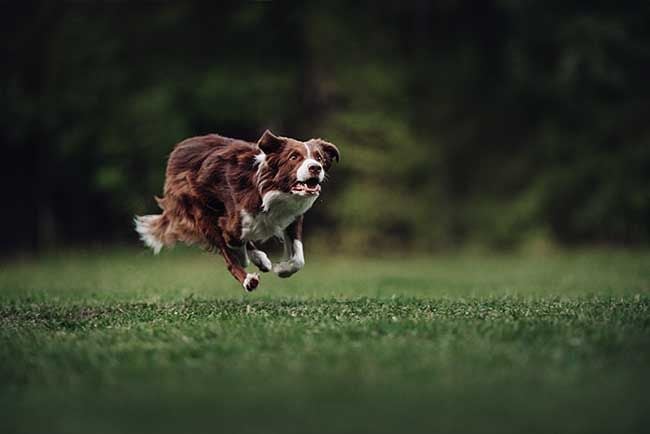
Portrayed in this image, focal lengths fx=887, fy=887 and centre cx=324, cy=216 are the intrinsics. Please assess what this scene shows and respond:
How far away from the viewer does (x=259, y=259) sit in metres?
9.78

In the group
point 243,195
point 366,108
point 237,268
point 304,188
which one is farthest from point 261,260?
point 366,108

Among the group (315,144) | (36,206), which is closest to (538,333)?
(315,144)

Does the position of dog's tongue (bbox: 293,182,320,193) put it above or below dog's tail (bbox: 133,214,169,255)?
above

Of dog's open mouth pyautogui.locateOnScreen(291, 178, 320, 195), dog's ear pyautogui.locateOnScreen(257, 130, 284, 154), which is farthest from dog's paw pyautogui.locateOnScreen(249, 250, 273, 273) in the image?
dog's ear pyautogui.locateOnScreen(257, 130, 284, 154)

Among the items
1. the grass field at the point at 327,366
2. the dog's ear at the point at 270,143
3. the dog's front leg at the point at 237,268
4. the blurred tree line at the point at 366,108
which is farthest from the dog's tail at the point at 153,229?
the blurred tree line at the point at 366,108

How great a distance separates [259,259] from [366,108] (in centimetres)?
1813

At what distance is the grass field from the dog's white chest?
80 cm

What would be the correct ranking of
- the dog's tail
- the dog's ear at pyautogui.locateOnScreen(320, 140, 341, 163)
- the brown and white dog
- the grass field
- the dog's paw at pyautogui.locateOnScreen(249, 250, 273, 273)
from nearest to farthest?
the grass field
the brown and white dog
the dog's ear at pyautogui.locateOnScreen(320, 140, 341, 163)
the dog's paw at pyautogui.locateOnScreen(249, 250, 273, 273)
the dog's tail

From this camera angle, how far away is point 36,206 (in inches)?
1108

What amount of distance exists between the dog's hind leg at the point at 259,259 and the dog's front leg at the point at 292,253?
0.19m

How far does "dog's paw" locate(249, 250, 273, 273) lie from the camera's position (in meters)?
9.75

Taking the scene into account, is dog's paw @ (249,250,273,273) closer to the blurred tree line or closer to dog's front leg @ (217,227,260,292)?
dog's front leg @ (217,227,260,292)

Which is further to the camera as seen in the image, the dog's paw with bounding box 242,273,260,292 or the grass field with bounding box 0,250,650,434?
the dog's paw with bounding box 242,273,260,292

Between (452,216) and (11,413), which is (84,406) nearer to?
(11,413)
